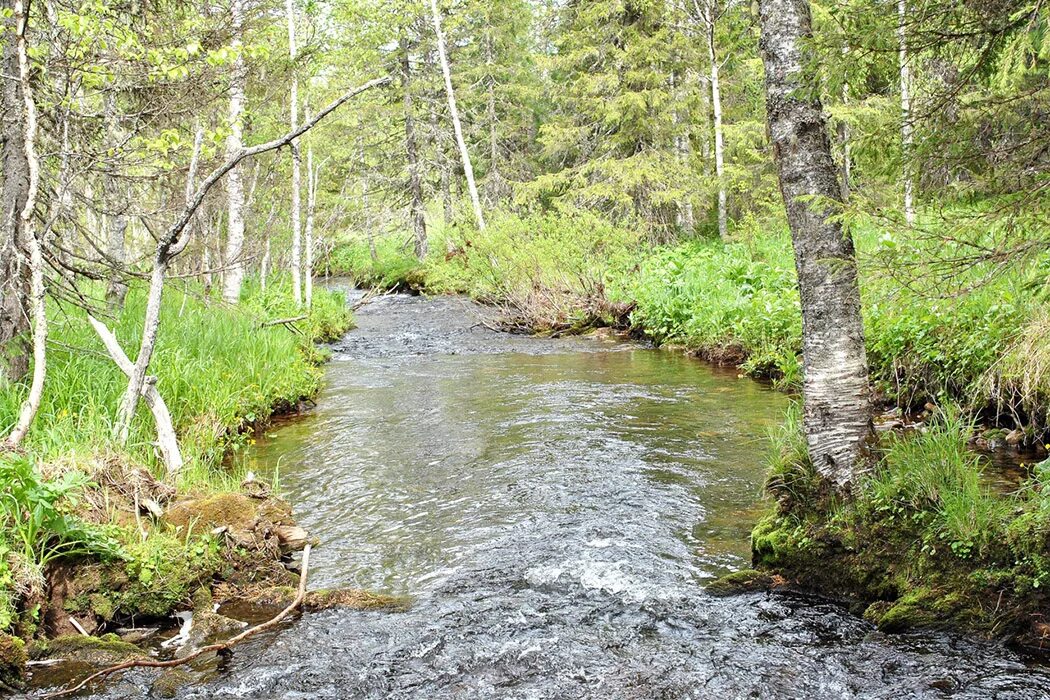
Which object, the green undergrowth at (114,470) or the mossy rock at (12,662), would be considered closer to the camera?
the mossy rock at (12,662)

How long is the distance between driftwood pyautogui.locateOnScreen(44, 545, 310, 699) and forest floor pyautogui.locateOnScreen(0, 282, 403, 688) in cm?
16

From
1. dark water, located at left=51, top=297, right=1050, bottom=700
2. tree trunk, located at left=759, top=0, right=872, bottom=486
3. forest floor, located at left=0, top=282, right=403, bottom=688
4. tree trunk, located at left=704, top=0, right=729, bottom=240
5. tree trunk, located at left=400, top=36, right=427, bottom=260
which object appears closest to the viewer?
dark water, located at left=51, top=297, right=1050, bottom=700

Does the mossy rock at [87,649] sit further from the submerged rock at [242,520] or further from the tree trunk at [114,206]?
the tree trunk at [114,206]

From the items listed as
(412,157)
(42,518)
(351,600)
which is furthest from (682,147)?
(42,518)

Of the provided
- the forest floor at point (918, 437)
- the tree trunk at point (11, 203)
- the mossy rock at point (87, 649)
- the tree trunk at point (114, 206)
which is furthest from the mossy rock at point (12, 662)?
the tree trunk at point (114, 206)

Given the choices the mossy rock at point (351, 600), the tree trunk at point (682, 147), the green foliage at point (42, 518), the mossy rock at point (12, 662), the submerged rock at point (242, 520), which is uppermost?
the tree trunk at point (682, 147)

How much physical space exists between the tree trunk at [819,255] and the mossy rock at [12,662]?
4488 millimetres

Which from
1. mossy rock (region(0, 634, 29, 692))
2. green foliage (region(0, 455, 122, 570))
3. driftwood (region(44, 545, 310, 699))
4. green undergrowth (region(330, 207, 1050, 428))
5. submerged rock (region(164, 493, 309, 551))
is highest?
green undergrowth (region(330, 207, 1050, 428))

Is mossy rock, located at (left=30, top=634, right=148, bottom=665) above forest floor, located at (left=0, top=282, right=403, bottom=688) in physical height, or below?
below

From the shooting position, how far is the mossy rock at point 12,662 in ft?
11.6

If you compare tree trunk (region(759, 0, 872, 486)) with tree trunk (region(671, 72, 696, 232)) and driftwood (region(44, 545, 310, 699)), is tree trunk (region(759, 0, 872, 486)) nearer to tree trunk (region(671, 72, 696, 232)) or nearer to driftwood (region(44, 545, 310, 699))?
driftwood (region(44, 545, 310, 699))

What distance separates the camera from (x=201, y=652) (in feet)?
12.9

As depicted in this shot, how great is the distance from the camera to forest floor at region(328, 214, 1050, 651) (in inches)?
151

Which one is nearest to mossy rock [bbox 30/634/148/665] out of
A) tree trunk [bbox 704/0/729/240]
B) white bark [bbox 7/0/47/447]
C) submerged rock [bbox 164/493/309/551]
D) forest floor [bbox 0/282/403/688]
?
forest floor [bbox 0/282/403/688]
